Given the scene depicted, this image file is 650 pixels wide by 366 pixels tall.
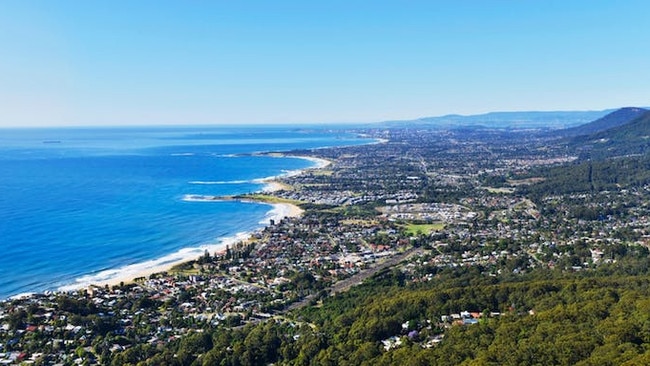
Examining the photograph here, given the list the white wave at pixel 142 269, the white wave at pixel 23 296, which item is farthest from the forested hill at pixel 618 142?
the white wave at pixel 23 296

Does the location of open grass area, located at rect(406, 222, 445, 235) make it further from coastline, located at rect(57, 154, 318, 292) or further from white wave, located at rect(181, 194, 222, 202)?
white wave, located at rect(181, 194, 222, 202)

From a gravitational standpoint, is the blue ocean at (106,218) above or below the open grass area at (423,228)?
above

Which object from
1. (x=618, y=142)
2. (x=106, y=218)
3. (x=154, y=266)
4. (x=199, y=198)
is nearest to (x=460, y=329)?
(x=154, y=266)

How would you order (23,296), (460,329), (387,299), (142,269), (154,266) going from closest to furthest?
(460,329)
(387,299)
(23,296)
(142,269)
(154,266)

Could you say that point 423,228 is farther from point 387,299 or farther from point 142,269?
point 142,269

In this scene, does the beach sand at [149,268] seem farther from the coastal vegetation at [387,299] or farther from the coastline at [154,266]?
the coastal vegetation at [387,299]

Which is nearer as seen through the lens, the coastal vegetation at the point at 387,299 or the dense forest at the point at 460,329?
the dense forest at the point at 460,329
